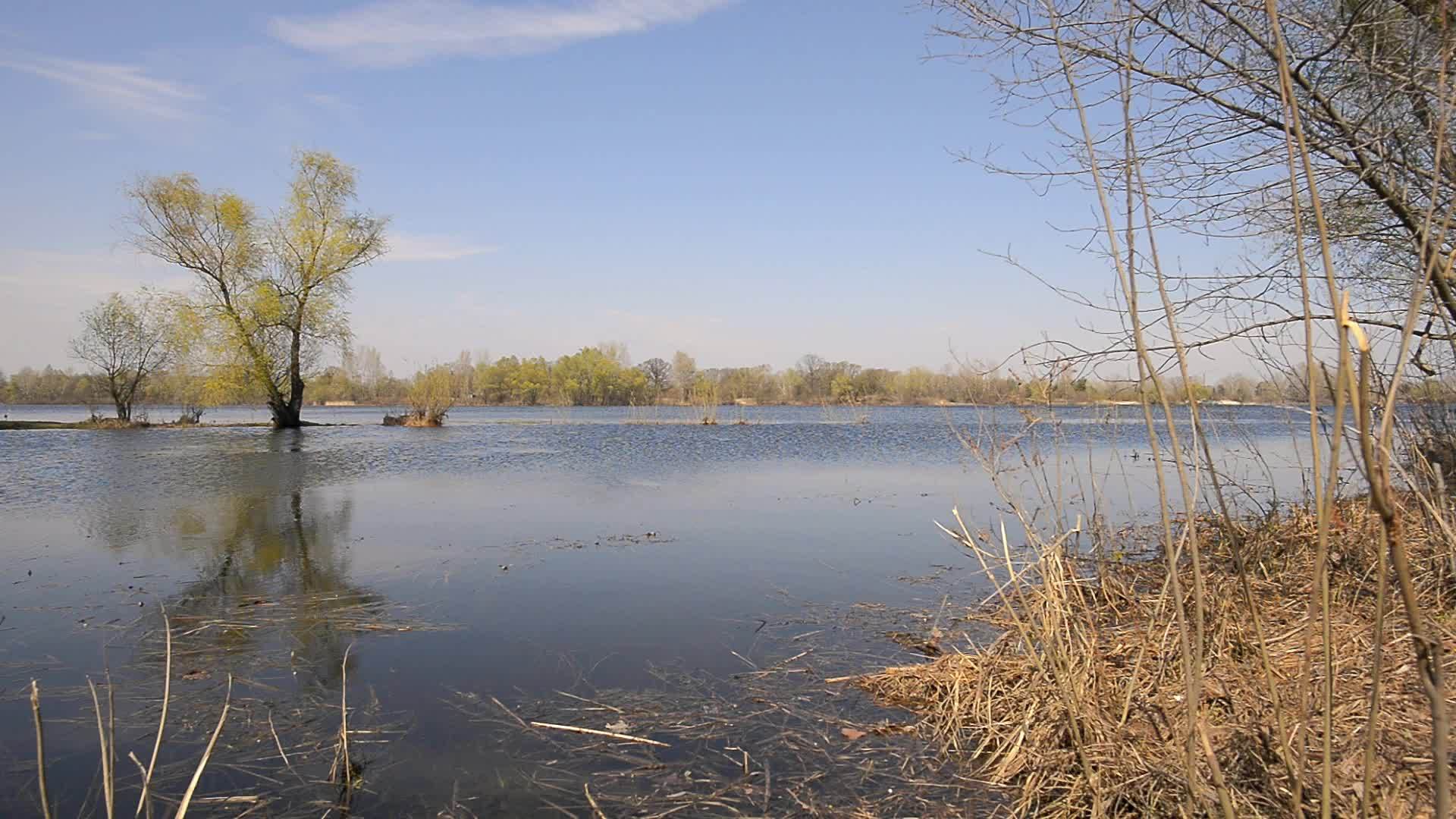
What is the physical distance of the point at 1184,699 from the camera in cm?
350

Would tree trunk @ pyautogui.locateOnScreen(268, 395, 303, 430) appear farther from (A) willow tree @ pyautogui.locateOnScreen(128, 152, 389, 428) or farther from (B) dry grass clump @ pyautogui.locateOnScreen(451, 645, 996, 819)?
(B) dry grass clump @ pyautogui.locateOnScreen(451, 645, 996, 819)

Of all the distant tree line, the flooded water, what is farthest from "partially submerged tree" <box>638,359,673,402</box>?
the flooded water

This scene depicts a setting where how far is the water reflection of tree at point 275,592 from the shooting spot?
533cm

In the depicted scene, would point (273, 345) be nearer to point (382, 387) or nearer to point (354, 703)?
point (354, 703)

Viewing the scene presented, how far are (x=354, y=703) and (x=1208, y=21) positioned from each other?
5.79 m

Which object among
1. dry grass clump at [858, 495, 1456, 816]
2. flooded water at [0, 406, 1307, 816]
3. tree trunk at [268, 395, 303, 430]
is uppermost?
tree trunk at [268, 395, 303, 430]

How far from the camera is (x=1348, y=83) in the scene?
4.75 metres

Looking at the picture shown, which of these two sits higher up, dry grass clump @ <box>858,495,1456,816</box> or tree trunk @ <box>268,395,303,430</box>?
tree trunk @ <box>268,395,303,430</box>

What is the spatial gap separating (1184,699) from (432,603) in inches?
198

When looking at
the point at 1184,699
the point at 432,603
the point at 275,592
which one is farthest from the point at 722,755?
the point at 275,592

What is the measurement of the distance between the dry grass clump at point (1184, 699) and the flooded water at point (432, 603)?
0.60m

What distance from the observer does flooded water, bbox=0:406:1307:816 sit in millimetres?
3791

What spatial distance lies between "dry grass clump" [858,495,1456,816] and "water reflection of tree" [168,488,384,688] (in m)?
3.45

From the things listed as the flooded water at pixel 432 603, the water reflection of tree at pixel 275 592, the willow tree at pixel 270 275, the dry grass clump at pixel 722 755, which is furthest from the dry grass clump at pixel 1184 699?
the willow tree at pixel 270 275
